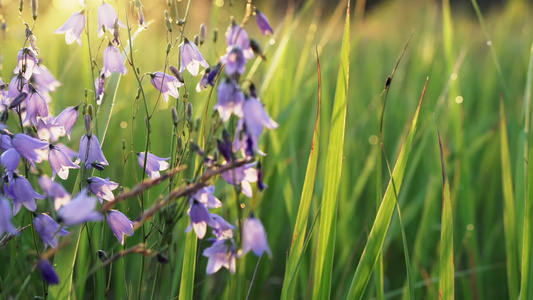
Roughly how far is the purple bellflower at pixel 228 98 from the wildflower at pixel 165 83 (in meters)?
0.26

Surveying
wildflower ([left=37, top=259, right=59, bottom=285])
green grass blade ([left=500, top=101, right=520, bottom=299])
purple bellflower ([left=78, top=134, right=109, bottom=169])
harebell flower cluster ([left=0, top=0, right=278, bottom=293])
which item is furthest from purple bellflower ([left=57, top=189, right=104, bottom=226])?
green grass blade ([left=500, top=101, right=520, bottom=299])

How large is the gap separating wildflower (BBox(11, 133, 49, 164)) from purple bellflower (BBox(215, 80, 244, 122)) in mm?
251

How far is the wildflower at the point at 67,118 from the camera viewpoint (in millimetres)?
833

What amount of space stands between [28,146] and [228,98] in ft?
0.90

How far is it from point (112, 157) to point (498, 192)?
149cm

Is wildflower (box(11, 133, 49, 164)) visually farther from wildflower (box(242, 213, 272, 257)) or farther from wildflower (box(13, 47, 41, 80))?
wildflower (box(242, 213, 272, 257))

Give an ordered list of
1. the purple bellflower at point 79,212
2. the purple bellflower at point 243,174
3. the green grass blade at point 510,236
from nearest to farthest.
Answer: the purple bellflower at point 79,212, the purple bellflower at point 243,174, the green grass blade at point 510,236

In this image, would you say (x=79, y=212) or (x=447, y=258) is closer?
(x=79, y=212)

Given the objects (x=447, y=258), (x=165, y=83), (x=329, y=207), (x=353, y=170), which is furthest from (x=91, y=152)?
(x=353, y=170)

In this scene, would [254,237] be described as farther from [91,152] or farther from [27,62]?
[27,62]

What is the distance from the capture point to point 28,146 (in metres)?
0.66

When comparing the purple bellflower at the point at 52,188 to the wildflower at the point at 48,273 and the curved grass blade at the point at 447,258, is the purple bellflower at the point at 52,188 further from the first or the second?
the curved grass blade at the point at 447,258

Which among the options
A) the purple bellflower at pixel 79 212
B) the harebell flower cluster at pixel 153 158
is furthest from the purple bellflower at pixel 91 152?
the purple bellflower at pixel 79 212

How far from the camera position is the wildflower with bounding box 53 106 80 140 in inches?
32.8
